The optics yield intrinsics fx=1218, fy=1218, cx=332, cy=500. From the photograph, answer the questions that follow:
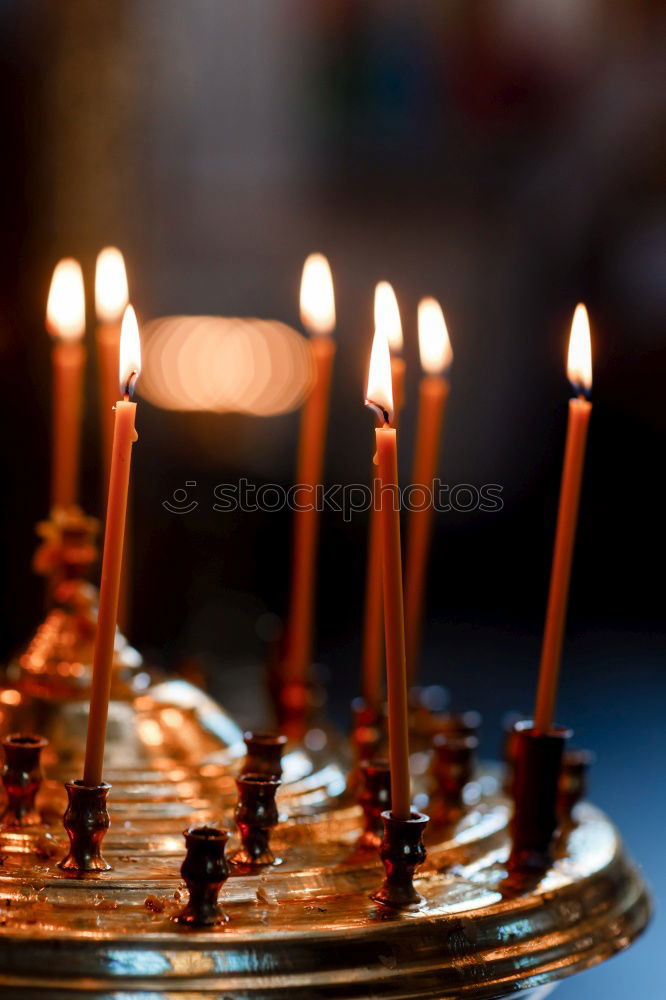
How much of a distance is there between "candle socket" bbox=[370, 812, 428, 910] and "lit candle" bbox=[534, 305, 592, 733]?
133 millimetres

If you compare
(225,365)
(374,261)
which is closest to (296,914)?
(225,365)

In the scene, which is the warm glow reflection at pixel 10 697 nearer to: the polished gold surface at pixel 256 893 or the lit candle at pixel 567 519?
the polished gold surface at pixel 256 893

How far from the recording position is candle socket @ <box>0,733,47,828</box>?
2.00ft

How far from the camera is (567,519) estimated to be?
67 centimetres

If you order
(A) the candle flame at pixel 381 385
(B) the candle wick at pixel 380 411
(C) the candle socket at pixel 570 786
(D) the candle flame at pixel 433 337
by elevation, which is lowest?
(C) the candle socket at pixel 570 786

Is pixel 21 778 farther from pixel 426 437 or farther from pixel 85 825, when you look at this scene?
pixel 426 437

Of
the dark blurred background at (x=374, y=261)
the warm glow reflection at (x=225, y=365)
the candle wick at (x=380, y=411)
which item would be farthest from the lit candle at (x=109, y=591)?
the warm glow reflection at (x=225, y=365)

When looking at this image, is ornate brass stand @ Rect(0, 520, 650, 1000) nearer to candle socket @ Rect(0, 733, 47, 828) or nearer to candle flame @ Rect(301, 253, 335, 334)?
candle socket @ Rect(0, 733, 47, 828)

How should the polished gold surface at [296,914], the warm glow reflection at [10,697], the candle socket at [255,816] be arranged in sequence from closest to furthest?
the polished gold surface at [296,914] → the candle socket at [255,816] → the warm glow reflection at [10,697]

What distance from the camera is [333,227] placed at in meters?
2.73

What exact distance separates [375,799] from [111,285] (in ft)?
1.41

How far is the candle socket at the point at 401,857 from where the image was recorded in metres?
0.56

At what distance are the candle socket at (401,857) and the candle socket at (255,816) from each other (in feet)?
0.21

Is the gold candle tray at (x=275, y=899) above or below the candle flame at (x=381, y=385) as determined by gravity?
below
